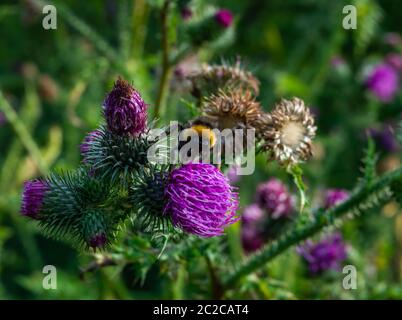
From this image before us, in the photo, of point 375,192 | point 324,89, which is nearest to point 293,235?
point 375,192

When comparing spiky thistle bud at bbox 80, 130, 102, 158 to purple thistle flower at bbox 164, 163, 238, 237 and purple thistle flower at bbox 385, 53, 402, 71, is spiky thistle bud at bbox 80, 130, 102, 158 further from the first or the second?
purple thistle flower at bbox 385, 53, 402, 71

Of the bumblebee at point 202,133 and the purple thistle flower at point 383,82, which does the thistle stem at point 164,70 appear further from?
the purple thistle flower at point 383,82

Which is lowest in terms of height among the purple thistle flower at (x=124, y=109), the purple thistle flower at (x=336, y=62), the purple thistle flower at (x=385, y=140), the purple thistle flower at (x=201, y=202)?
the purple thistle flower at (x=201, y=202)

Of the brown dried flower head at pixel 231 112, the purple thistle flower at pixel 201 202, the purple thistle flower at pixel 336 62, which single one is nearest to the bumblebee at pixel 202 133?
the brown dried flower head at pixel 231 112

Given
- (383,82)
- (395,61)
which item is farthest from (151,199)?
(395,61)

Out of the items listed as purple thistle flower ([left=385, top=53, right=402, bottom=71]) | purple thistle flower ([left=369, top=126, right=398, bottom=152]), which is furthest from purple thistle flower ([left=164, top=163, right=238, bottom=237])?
purple thistle flower ([left=385, top=53, right=402, bottom=71])

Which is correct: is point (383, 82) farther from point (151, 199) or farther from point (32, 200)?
point (32, 200)

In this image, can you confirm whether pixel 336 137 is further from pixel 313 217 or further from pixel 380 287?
pixel 313 217
